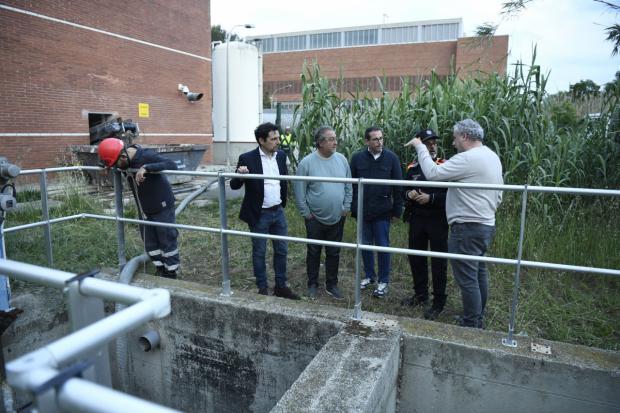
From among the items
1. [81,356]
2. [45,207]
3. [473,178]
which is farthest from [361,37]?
[81,356]

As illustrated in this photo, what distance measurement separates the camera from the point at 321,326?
3.16 m

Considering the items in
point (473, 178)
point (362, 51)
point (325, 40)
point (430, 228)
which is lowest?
point (430, 228)

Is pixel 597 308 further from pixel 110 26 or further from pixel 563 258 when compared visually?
pixel 110 26

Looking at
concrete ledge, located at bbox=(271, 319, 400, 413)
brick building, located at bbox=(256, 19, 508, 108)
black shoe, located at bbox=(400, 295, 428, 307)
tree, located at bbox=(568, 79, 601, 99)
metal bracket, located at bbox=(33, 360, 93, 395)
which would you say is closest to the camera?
metal bracket, located at bbox=(33, 360, 93, 395)

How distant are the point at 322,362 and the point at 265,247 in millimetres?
1620

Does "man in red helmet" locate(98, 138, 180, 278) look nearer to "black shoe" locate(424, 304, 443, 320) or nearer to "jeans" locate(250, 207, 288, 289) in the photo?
"jeans" locate(250, 207, 288, 289)

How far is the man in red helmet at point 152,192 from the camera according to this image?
3906 millimetres

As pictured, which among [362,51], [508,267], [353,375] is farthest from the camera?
[362,51]

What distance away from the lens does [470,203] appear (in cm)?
321

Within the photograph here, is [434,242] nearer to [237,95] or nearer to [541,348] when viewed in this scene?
[541,348]

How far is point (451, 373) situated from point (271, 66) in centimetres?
4715

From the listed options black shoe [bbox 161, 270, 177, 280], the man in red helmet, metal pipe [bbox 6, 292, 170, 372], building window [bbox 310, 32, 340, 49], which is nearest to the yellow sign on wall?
the man in red helmet

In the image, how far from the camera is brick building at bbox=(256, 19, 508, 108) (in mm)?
41469

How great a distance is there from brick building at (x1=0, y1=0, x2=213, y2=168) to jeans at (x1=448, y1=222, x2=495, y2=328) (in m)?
11.6
